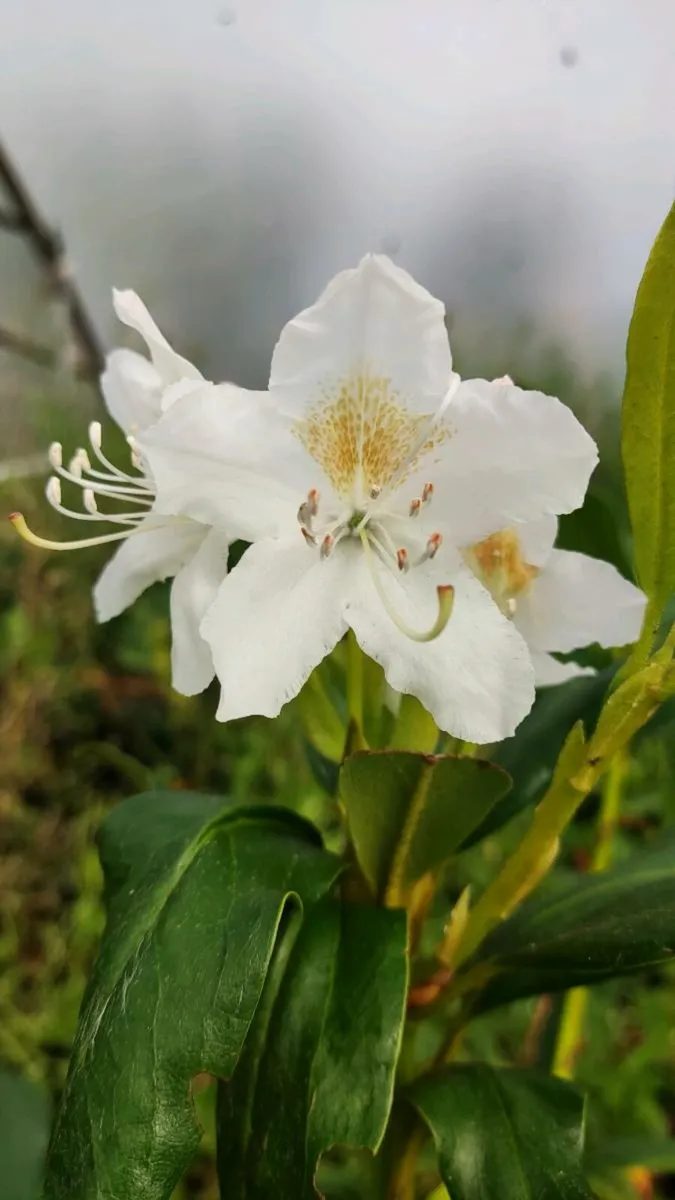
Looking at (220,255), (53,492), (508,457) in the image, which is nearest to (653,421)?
(508,457)

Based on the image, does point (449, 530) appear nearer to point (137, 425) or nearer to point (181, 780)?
point (137, 425)

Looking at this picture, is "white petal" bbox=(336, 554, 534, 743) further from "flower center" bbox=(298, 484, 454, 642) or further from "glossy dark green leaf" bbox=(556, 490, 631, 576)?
"glossy dark green leaf" bbox=(556, 490, 631, 576)

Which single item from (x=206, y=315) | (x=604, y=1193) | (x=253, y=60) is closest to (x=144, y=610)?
(x=206, y=315)

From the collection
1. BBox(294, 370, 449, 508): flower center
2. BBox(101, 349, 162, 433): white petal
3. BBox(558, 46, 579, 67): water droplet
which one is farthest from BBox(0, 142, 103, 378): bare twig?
BBox(294, 370, 449, 508): flower center

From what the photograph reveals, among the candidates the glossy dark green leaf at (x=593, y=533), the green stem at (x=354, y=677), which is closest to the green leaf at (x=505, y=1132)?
the green stem at (x=354, y=677)

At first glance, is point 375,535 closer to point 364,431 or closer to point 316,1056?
point 364,431

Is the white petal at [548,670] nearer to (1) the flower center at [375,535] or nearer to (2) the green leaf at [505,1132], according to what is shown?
(1) the flower center at [375,535]
